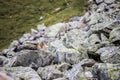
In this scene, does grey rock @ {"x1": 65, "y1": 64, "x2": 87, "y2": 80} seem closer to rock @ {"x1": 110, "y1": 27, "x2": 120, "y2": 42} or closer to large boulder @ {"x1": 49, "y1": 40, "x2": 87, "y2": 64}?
large boulder @ {"x1": 49, "y1": 40, "x2": 87, "y2": 64}

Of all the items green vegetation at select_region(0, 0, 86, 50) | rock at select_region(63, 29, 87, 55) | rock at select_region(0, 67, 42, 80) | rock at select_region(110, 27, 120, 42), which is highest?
rock at select_region(0, 67, 42, 80)

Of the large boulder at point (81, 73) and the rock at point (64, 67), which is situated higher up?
the large boulder at point (81, 73)

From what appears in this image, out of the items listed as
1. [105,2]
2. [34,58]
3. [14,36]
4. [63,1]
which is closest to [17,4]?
[63,1]

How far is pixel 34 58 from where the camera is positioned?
22.4 metres

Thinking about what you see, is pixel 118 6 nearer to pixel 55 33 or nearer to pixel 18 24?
pixel 55 33

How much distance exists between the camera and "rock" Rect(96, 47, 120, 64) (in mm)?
19062

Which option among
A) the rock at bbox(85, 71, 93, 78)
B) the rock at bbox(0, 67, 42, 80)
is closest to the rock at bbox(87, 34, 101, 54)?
the rock at bbox(85, 71, 93, 78)

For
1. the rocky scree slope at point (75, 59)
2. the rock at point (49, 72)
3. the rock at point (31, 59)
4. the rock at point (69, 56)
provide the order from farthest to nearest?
the rock at point (31, 59), the rock at point (69, 56), the rock at point (49, 72), the rocky scree slope at point (75, 59)

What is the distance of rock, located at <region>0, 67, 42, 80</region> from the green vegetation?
36.3m

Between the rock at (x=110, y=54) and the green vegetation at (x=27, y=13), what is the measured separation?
35159mm

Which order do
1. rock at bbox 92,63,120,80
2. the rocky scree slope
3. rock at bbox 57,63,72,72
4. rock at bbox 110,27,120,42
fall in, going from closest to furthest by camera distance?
rock at bbox 92,63,120,80, the rocky scree slope, rock at bbox 57,63,72,72, rock at bbox 110,27,120,42

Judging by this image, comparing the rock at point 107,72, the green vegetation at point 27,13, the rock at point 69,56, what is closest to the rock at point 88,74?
the rock at point 107,72

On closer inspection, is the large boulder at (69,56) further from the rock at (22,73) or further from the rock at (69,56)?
the rock at (22,73)

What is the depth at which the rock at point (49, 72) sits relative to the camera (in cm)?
1921
